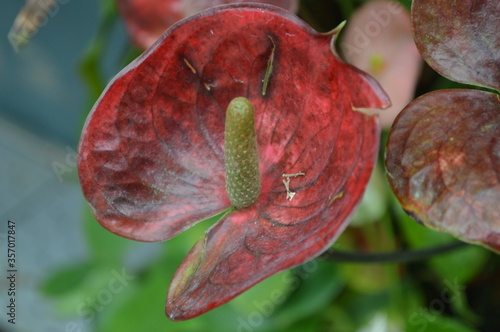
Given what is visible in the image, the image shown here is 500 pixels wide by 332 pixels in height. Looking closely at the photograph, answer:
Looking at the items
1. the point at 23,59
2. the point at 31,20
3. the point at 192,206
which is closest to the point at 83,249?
the point at 23,59

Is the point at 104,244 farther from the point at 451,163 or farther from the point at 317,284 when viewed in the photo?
the point at 451,163

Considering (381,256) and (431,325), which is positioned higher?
(381,256)

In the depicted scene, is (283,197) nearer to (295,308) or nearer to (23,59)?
(295,308)

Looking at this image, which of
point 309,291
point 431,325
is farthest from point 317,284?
point 431,325

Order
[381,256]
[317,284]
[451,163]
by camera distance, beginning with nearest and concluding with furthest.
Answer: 1. [451,163]
2. [381,256]
3. [317,284]

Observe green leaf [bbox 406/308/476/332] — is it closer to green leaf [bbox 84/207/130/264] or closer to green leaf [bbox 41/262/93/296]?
green leaf [bbox 84/207/130/264]

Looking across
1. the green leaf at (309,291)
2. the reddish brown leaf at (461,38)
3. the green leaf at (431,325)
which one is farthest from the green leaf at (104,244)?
the reddish brown leaf at (461,38)

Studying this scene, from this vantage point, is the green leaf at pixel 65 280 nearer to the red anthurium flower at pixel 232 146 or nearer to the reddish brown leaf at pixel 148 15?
the reddish brown leaf at pixel 148 15
